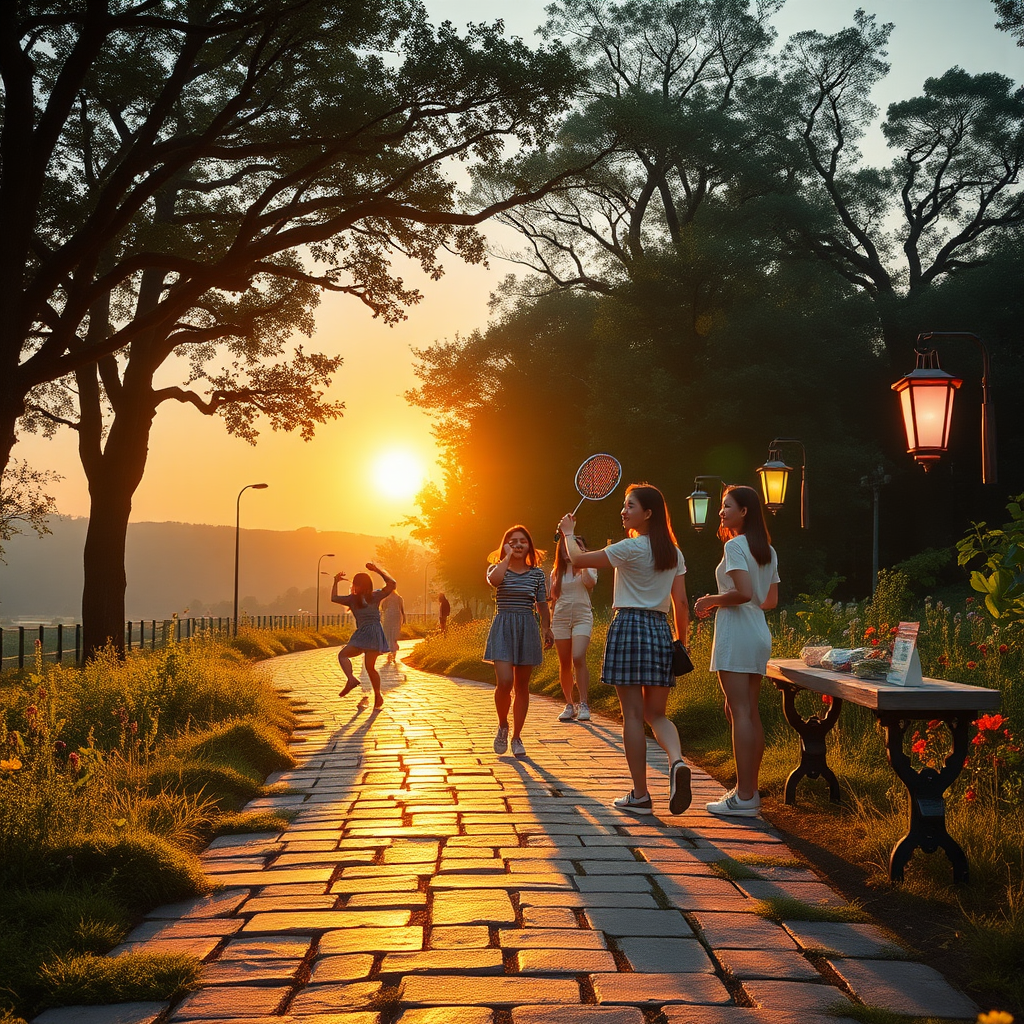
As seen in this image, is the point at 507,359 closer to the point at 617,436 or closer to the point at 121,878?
the point at 617,436

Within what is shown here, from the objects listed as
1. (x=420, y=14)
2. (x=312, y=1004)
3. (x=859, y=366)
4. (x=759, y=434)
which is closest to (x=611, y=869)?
(x=312, y=1004)

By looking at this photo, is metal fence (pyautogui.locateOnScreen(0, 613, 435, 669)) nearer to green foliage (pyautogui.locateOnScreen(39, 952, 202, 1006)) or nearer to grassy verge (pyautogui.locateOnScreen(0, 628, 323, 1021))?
grassy verge (pyautogui.locateOnScreen(0, 628, 323, 1021))

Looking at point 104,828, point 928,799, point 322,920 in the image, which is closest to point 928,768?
point 928,799

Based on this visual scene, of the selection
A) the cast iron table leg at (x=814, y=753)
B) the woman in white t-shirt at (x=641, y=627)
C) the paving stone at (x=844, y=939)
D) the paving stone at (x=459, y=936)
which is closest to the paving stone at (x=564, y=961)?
the paving stone at (x=459, y=936)

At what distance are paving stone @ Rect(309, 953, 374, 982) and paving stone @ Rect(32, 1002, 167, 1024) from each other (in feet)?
1.67

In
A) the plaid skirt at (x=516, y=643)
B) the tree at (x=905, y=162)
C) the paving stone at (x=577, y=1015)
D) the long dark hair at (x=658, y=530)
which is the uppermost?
the tree at (x=905, y=162)

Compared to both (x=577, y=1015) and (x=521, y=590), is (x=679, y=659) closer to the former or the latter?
(x=521, y=590)

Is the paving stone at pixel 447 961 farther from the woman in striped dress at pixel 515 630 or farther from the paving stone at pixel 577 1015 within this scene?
the woman in striped dress at pixel 515 630

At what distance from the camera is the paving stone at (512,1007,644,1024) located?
125 inches

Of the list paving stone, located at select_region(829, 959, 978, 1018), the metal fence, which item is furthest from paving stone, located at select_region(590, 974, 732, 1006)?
the metal fence

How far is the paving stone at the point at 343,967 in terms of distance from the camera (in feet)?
11.7

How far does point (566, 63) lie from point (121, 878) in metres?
11.0

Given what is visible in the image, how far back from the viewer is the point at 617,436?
31625 mm

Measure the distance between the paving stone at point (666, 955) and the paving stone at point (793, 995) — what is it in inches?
8.2
